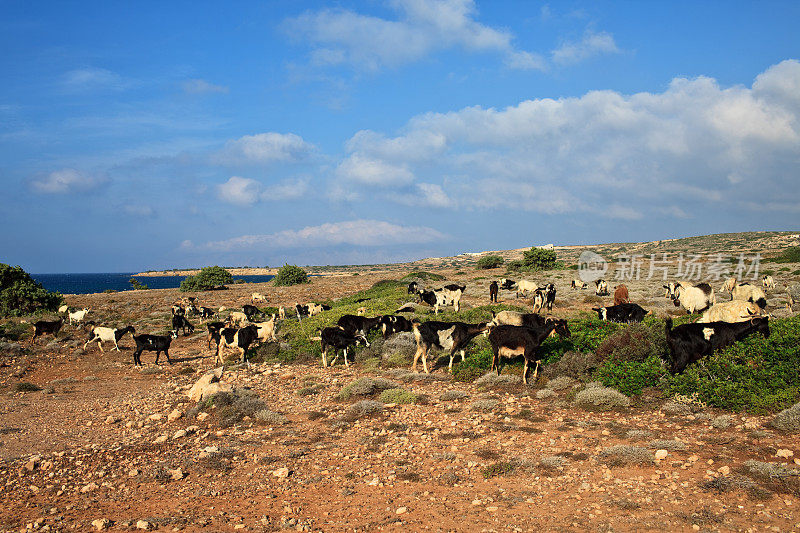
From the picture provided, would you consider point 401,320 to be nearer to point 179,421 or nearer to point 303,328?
point 303,328

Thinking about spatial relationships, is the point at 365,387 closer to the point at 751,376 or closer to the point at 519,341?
→ the point at 519,341

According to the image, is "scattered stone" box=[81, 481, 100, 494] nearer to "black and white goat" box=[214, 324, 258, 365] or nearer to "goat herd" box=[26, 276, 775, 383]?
"goat herd" box=[26, 276, 775, 383]

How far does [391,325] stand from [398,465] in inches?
395

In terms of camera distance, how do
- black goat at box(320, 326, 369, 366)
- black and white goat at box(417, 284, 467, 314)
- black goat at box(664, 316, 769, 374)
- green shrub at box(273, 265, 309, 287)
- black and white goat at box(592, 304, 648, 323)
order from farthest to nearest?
green shrub at box(273, 265, 309, 287) < black and white goat at box(417, 284, 467, 314) < black and white goat at box(592, 304, 648, 323) < black goat at box(320, 326, 369, 366) < black goat at box(664, 316, 769, 374)

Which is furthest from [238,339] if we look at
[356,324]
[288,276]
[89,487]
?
[288,276]

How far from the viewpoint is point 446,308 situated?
25.7m


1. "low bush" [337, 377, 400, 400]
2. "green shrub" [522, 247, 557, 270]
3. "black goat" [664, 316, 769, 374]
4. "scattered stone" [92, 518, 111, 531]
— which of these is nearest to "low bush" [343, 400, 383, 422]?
"low bush" [337, 377, 400, 400]

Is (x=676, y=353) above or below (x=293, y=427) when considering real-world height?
above

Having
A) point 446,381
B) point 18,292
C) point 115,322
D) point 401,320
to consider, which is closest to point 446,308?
point 401,320

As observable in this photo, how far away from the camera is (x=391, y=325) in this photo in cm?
1806

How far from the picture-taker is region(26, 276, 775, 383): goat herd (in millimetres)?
11055

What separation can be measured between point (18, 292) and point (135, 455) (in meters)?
31.2

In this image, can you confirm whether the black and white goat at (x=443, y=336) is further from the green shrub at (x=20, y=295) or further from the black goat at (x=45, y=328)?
the green shrub at (x=20, y=295)

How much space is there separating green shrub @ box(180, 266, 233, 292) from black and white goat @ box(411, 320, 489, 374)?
45.8 metres
